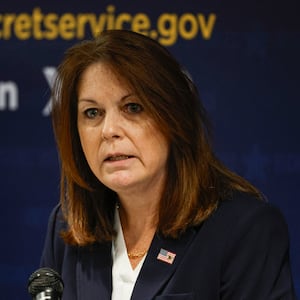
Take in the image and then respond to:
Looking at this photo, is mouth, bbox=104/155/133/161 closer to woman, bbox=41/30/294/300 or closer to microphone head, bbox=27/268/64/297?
woman, bbox=41/30/294/300

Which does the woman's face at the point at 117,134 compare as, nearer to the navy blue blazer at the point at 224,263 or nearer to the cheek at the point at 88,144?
the cheek at the point at 88,144

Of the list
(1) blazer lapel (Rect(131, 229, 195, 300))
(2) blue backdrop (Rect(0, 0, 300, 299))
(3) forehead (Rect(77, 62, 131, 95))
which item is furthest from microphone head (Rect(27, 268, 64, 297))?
(2) blue backdrop (Rect(0, 0, 300, 299))

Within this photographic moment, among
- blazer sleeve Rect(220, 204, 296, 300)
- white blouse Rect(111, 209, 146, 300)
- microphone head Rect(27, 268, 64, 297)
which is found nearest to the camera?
microphone head Rect(27, 268, 64, 297)

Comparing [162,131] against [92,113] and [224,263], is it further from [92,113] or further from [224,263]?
[224,263]

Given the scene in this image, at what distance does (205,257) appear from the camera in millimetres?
1693

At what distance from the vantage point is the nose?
1.66 meters

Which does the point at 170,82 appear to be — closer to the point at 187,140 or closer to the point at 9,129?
the point at 187,140

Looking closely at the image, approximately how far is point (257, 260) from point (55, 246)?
558 mm

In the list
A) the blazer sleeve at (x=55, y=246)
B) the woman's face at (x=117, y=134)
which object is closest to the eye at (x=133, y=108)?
the woman's face at (x=117, y=134)

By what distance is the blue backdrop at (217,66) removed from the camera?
2531 mm

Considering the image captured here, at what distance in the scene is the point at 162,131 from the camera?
67.2 inches

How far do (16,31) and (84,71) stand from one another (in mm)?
961

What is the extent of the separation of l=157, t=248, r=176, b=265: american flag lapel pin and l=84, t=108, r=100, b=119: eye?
1.17 ft

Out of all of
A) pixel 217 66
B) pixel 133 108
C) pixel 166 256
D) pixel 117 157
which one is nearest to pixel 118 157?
pixel 117 157
